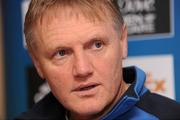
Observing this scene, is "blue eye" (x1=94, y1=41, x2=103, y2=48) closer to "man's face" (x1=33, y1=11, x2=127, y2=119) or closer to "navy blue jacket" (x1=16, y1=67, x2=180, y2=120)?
"man's face" (x1=33, y1=11, x2=127, y2=119)

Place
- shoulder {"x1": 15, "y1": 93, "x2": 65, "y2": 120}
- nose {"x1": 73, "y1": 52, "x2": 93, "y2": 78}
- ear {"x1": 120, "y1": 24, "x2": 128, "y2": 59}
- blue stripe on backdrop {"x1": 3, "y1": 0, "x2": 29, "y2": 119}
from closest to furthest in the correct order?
nose {"x1": 73, "y1": 52, "x2": 93, "y2": 78}
ear {"x1": 120, "y1": 24, "x2": 128, "y2": 59}
shoulder {"x1": 15, "y1": 93, "x2": 65, "y2": 120}
blue stripe on backdrop {"x1": 3, "y1": 0, "x2": 29, "y2": 119}

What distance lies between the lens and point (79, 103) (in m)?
1.08

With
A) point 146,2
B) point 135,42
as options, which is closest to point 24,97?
point 135,42

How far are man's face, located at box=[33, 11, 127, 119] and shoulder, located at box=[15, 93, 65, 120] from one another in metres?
0.19

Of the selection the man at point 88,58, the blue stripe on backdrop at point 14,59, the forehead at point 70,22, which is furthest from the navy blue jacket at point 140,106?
the blue stripe on backdrop at point 14,59

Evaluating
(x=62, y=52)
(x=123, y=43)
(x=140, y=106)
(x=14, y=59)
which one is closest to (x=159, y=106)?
(x=140, y=106)

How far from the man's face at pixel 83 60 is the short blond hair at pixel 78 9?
26 millimetres

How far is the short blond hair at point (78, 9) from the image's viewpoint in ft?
3.60

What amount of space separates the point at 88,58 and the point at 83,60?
2 centimetres

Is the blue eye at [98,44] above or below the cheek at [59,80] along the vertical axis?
above

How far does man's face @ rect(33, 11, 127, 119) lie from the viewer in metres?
1.06

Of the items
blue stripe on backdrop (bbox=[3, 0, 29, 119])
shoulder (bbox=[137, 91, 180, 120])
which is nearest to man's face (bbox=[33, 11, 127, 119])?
Answer: shoulder (bbox=[137, 91, 180, 120])

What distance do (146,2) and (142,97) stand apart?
51cm

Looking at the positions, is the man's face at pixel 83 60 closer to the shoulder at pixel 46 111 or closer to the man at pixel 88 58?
the man at pixel 88 58
